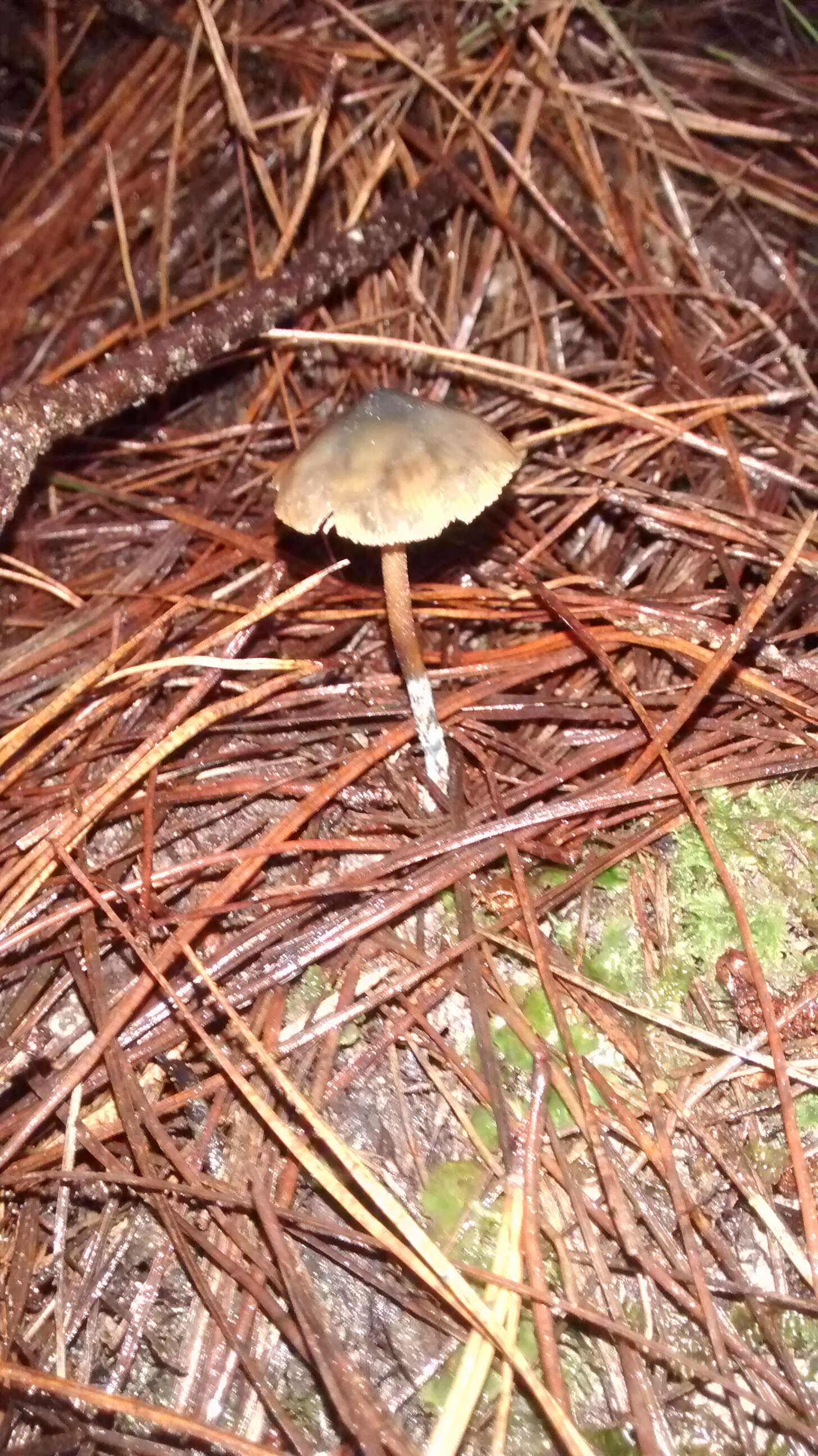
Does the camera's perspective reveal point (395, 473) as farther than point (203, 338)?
No

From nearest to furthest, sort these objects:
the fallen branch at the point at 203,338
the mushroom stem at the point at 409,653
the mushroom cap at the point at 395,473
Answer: the mushroom cap at the point at 395,473 → the mushroom stem at the point at 409,653 → the fallen branch at the point at 203,338

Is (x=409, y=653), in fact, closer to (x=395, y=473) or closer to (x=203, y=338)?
(x=395, y=473)

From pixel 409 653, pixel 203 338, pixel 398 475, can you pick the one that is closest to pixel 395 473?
pixel 398 475

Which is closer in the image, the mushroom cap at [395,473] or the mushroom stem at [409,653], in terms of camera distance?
the mushroom cap at [395,473]

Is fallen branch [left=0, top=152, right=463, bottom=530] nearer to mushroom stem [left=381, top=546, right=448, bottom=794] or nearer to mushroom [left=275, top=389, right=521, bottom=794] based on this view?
mushroom [left=275, top=389, right=521, bottom=794]

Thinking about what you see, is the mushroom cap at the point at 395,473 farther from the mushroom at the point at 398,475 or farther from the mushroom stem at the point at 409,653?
the mushroom stem at the point at 409,653

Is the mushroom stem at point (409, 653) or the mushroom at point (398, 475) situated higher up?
the mushroom at point (398, 475)

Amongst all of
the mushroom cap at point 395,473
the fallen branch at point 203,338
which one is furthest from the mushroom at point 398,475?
the fallen branch at point 203,338

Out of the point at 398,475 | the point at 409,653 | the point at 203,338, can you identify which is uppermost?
the point at 203,338

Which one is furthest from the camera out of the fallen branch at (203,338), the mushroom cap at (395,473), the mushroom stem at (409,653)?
the fallen branch at (203,338)
